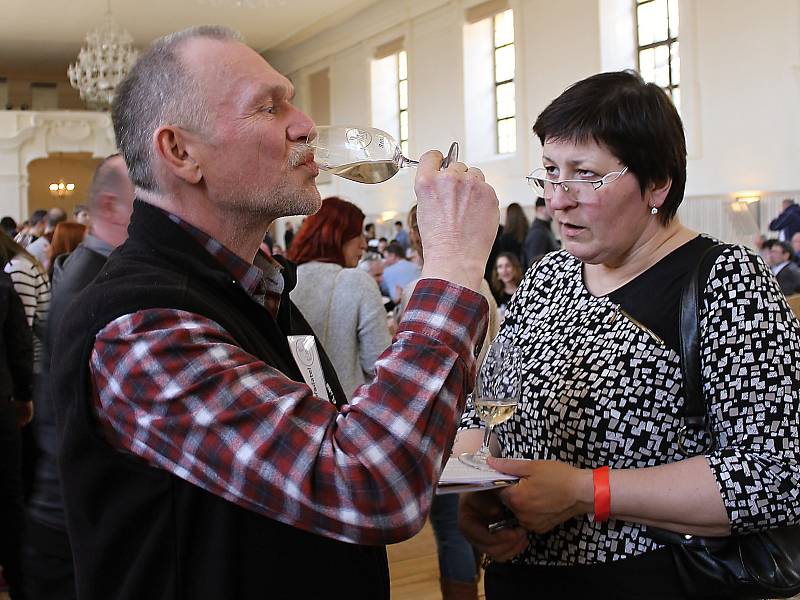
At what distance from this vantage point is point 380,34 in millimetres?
17625

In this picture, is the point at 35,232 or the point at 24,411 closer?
the point at 24,411

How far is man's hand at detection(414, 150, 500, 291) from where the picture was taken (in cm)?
112

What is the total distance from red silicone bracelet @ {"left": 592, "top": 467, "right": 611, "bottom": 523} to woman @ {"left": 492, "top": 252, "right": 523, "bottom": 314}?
4751 millimetres

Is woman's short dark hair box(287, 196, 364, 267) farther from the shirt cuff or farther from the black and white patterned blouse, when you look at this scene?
the shirt cuff

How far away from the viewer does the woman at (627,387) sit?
4.68 ft

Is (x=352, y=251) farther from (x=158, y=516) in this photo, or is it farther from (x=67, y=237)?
(x=158, y=516)

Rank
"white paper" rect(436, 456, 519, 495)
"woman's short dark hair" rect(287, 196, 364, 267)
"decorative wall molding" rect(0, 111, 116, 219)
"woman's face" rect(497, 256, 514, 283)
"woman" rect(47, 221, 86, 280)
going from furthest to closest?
1. "decorative wall molding" rect(0, 111, 116, 219)
2. "woman's face" rect(497, 256, 514, 283)
3. "woman" rect(47, 221, 86, 280)
4. "woman's short dark hair" rect(287, 196, 364, 267)
5. "white paper" rect(436, 456, 519, 495)

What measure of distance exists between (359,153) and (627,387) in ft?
1.97

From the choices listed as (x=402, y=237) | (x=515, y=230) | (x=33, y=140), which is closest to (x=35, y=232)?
(x=515, y=230)

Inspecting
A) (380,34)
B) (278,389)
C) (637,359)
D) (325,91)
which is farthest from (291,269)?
(325,91)

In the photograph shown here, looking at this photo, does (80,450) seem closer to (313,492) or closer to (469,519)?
(313,492)

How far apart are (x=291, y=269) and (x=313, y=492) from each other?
0.59 m

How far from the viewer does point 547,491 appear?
4.85ft

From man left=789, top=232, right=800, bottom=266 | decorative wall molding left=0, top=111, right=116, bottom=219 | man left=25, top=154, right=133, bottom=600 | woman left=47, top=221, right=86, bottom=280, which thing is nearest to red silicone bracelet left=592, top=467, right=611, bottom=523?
man left=25, top=154, right=133, bottom=600
